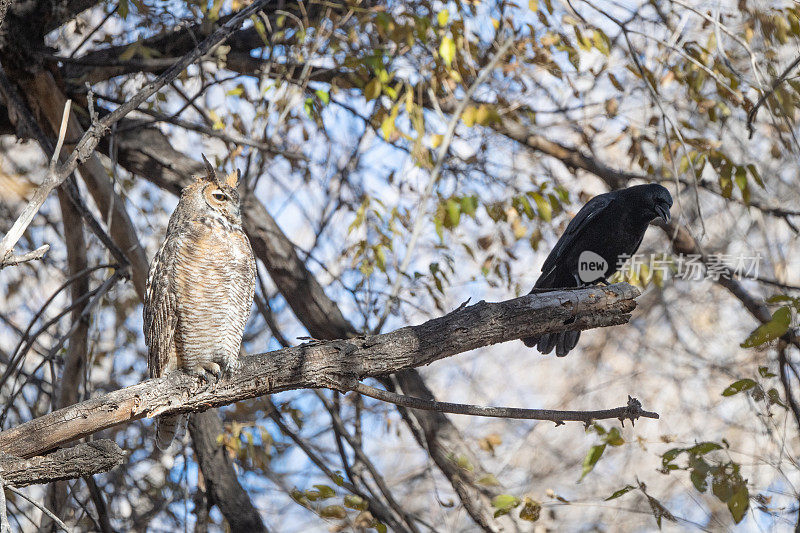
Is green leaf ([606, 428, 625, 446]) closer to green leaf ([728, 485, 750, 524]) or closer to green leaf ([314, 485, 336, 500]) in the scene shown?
green leaf ([728, 485, 750, 524])

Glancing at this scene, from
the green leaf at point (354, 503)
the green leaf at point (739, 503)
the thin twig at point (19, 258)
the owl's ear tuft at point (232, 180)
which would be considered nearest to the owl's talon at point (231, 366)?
the thin twig at point (19, 258)

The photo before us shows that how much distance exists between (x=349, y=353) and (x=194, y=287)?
2.47ft

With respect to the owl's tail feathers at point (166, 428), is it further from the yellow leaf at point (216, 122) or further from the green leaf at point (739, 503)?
the green leaf at point (739, 503)

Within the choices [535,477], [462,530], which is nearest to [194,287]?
[462,530]

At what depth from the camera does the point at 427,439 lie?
164 inches

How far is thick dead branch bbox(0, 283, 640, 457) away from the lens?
230 cm

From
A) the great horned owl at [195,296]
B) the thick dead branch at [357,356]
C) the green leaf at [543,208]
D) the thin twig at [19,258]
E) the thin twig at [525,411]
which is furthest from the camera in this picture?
the green leaf at [543,208]

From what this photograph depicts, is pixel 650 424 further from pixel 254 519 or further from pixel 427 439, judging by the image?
pixel 254 519

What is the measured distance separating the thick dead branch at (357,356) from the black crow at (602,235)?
88 cm

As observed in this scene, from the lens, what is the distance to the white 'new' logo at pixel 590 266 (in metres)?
3.49

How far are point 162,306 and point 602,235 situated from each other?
6.49 feet

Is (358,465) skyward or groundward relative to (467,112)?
groundward

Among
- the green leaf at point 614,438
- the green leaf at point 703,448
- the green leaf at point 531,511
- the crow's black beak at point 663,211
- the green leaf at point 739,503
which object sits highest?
the crow's black beak at point 663,211

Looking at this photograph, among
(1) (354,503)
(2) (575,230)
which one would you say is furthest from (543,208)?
(1) (354,503)
